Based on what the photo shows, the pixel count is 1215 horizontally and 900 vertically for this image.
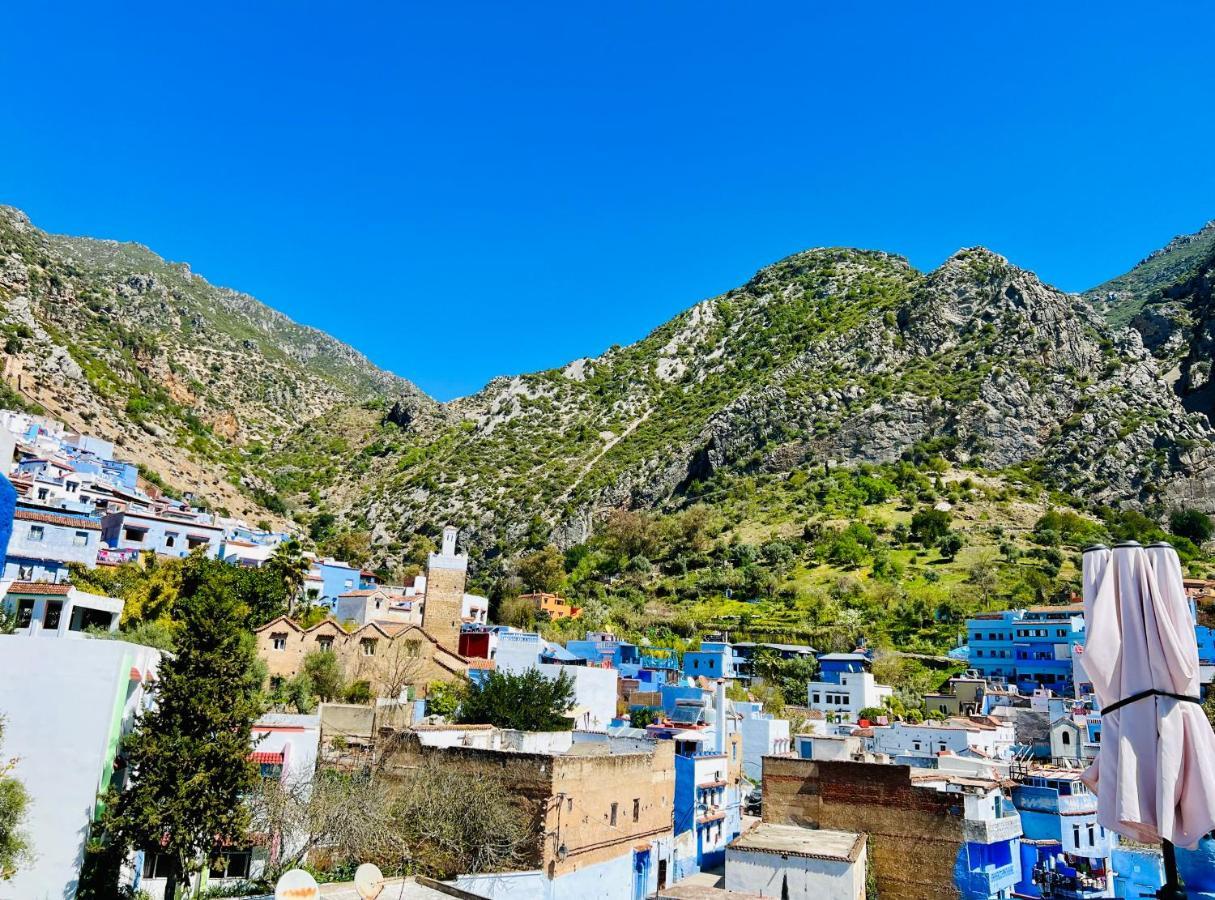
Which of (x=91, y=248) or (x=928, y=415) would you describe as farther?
(x=91, y=248)

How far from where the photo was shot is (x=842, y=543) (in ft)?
246

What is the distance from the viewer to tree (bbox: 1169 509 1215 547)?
81188 millimetres

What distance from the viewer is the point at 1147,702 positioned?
785 centimetres

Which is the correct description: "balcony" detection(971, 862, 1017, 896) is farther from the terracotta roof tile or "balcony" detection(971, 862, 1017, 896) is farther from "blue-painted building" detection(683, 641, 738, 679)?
the terracotta roof tile

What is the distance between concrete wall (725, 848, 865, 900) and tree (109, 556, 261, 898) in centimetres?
1026

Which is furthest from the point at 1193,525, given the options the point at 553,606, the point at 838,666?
the point at 553,606

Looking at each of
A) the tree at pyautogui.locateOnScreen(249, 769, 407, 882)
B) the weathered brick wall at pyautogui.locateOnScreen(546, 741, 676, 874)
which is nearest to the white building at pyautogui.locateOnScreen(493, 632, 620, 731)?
the weathered brick wall at pyautogui.locateOnScreen(546, 741, 676, 874)

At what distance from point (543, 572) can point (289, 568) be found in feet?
149

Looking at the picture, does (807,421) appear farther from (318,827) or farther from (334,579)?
(318,827)

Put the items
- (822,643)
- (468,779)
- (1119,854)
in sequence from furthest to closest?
(822,643)
(1119,854)
(468,779)

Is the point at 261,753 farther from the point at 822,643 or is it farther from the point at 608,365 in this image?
the point at 608,365

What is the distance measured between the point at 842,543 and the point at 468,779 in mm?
61018

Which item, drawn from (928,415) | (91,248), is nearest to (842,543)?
(928,415)

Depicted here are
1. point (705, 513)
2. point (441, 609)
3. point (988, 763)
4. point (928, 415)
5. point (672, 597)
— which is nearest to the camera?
point (988, 763)
